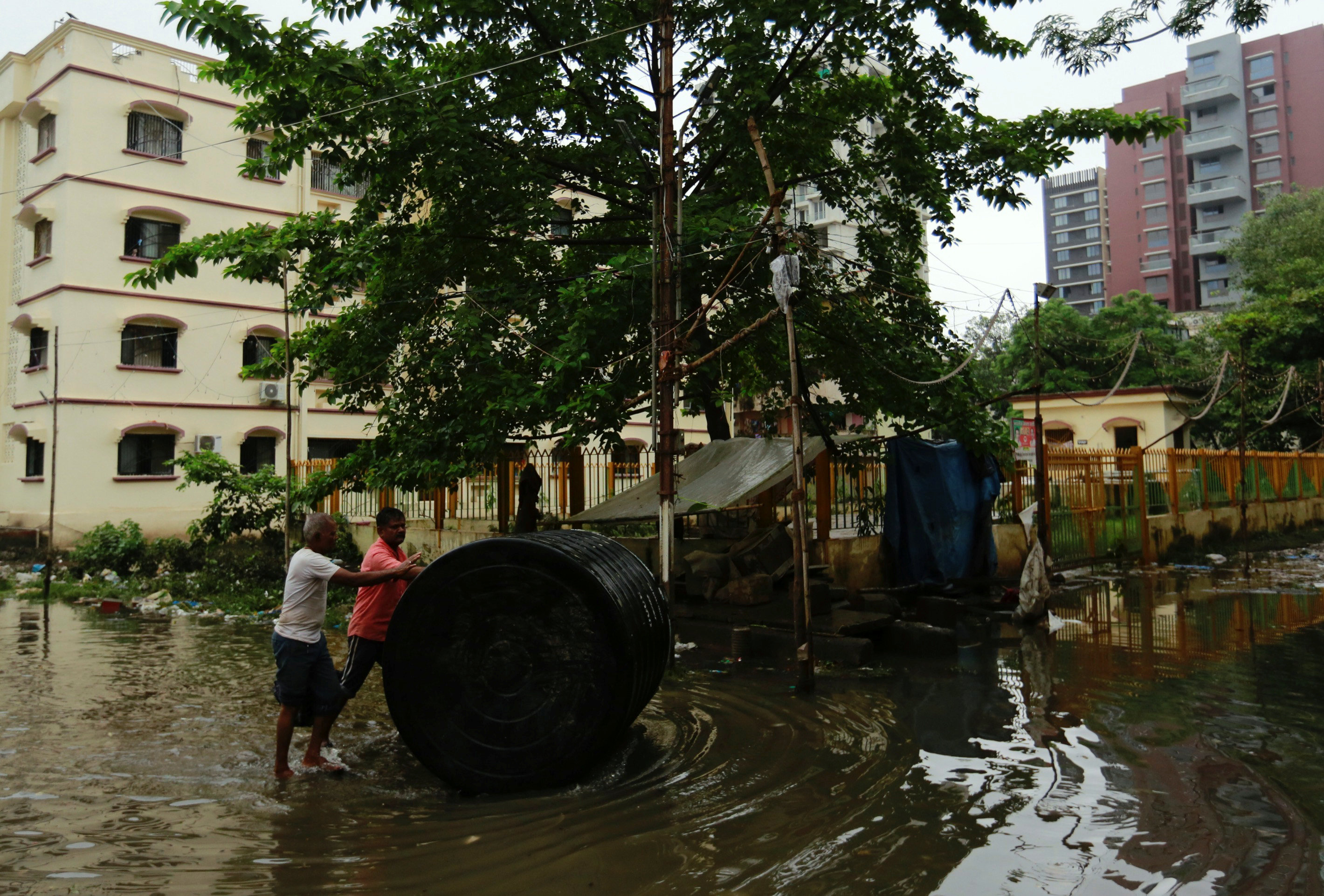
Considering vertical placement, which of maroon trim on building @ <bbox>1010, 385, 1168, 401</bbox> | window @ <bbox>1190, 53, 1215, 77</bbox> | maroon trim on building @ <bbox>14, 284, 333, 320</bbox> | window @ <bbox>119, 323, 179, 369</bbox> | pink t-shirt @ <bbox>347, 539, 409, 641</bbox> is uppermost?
window @ <bbox>1190, 53, 1215, 77</bbox>

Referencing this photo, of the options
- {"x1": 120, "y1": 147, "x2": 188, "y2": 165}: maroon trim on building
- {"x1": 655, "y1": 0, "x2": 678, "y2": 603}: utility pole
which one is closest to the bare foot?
{"x1": 655, "y1": 0, "x2": 678, "y2": 603}: utility pole

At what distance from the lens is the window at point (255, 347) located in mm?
22828

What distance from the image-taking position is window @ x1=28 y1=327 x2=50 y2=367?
70.7 feet

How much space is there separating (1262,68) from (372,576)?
78449 mm

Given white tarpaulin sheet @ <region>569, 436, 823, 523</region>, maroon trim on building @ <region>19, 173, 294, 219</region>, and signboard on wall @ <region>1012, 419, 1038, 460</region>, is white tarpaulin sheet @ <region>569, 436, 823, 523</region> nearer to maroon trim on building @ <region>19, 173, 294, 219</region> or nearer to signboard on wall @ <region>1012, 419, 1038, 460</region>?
maroon trim on building @ <region>19, 173, 294, 219</region>

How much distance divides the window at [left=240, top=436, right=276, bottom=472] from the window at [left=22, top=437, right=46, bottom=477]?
4081 millimetres

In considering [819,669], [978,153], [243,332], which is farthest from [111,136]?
[819,669]

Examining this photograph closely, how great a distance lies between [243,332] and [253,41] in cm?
1490

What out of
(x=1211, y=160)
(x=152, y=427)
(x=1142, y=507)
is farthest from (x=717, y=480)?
(x=1211, y=160)

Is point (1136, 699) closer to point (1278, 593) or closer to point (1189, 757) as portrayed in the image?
point (1189, 757)

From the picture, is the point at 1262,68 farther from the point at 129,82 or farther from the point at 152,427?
the point at 152,427

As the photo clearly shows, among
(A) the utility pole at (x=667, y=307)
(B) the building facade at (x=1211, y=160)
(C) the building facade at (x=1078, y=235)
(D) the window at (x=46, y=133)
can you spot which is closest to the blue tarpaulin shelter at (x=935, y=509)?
(A) the utility pole at (x=667, y=307)

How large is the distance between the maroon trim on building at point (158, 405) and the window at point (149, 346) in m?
0.88

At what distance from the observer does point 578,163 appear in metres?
11.6
